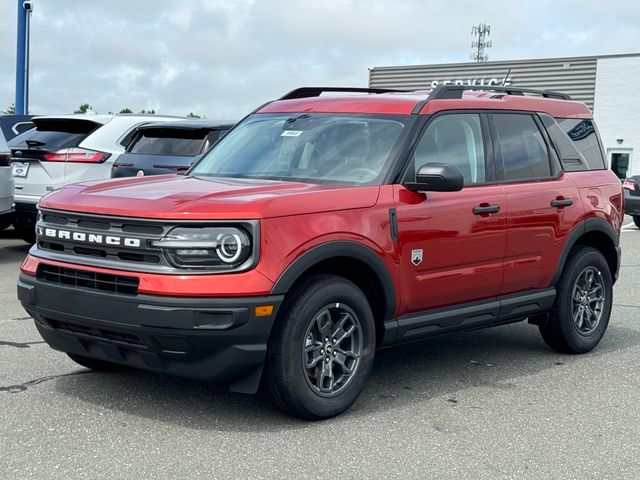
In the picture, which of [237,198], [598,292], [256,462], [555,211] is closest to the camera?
[256,462]

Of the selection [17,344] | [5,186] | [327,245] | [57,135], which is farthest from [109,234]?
[57,135]

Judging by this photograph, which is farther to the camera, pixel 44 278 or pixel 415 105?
pixel 415 105

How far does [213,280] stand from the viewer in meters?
4.55

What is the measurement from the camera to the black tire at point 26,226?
11.5 meters

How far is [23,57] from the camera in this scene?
20734 mm

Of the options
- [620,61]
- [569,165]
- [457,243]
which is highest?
[620,61]

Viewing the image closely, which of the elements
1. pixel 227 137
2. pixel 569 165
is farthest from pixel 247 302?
pixel 569 165

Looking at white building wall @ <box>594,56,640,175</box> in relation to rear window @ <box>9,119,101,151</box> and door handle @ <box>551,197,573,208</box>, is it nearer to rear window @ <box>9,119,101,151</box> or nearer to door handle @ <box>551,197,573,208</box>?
rear window @ <box>9,119,101,151</box>

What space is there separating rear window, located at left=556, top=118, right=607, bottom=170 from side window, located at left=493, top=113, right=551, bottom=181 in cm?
44

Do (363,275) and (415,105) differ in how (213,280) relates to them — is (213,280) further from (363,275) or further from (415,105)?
(415,105)

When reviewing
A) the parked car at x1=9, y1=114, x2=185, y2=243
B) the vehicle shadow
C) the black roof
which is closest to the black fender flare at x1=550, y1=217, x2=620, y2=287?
the vehicle shadow

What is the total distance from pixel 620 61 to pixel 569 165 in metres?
31.4

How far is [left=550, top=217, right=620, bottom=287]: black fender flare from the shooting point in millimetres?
6594

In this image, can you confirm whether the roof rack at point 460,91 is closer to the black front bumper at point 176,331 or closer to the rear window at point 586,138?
the rear window at point 586,138
